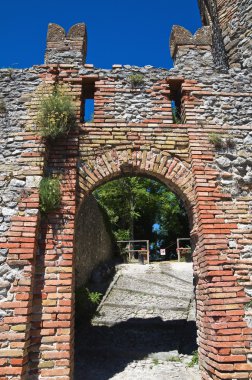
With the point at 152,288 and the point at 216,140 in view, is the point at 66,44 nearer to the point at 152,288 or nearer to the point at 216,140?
the point at 216,140

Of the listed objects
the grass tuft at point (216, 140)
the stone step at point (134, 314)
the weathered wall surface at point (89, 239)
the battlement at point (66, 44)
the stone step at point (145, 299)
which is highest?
the battlement at point (66, 44)

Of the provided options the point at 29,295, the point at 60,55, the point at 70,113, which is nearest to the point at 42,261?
the point at 29,295

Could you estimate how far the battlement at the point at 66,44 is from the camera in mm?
5922

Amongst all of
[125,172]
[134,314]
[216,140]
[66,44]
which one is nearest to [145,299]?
[134,314]

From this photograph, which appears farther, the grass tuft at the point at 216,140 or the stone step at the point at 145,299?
the stone step at the point at 145,299

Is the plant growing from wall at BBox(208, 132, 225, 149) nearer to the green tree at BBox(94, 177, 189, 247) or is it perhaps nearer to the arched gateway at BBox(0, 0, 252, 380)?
the arched gateway at BBox(0, 0, 252, 380)

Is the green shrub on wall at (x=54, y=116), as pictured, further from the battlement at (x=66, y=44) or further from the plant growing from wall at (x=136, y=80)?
the plant growing from wall at (x=136, y=80)

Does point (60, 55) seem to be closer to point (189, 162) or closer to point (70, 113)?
point (70, 113)

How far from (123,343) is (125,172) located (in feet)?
14.6

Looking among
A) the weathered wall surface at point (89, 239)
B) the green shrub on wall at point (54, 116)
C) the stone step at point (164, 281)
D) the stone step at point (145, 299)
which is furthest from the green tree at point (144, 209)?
the green shrub on wall at point (54, 116)

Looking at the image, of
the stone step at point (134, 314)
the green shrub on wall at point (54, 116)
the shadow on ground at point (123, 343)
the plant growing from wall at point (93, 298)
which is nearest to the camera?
the green shrub on wall at point (54, 116)

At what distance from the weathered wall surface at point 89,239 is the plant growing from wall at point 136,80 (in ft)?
12.0

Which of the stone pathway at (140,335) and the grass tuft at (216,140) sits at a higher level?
the grass tuft at (216,140)

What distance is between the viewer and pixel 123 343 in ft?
23.9
